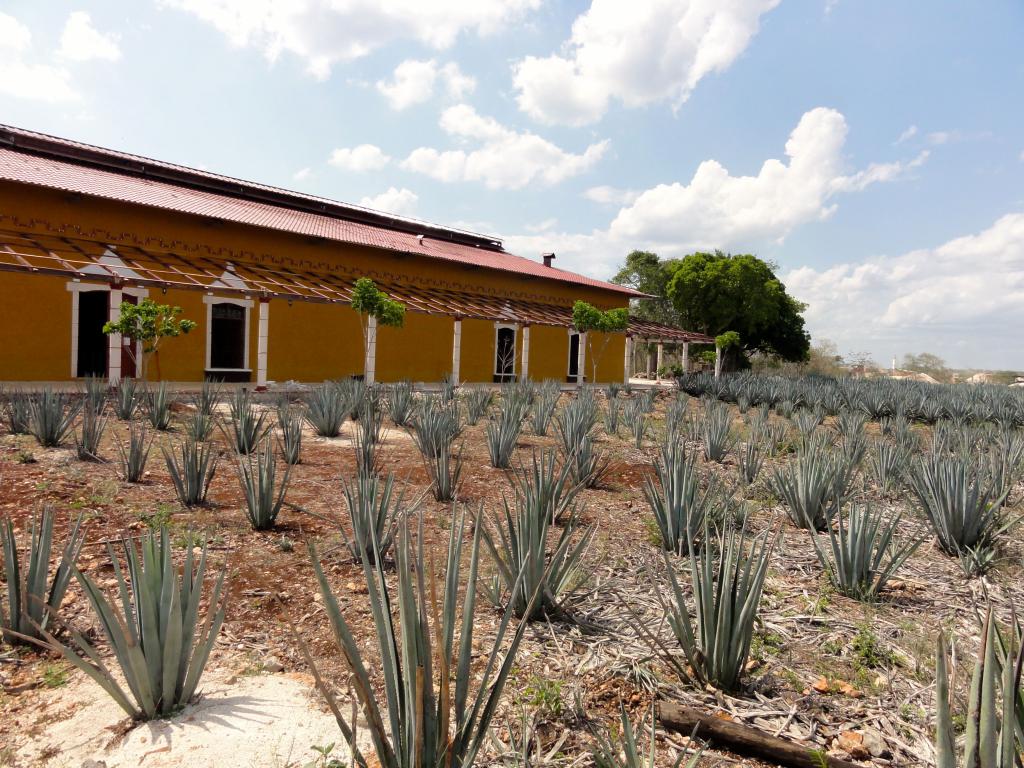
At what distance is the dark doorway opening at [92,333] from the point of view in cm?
1331

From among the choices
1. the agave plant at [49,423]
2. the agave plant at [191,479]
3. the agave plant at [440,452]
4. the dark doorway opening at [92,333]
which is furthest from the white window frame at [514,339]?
the agave plant at [191,479]

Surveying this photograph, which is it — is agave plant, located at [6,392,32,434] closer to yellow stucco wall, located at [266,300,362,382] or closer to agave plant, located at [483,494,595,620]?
agave plant, located at [483,494,595,620]

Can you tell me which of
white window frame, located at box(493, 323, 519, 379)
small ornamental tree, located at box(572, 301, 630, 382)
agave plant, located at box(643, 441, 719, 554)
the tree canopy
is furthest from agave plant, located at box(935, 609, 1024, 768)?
the tree canopy

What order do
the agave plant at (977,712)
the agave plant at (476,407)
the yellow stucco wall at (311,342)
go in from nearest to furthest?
the agave plant at (977,712) → the agave plant at (476,407) → the yellow stucco wall at (311,342)

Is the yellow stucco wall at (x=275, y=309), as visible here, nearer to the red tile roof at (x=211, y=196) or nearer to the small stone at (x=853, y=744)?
the red tile roof at (x=211, y=196)

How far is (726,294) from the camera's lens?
3009cm

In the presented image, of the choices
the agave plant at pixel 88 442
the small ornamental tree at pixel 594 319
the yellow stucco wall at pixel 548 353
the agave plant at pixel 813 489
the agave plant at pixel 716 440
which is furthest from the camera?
the yellow stucco wall at pixel 548 353

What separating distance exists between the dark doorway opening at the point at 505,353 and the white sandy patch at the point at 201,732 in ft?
63.2

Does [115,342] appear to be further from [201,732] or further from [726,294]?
[726,294]

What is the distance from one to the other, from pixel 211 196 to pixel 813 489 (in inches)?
706

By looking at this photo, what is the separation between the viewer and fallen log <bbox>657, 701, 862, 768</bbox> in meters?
1.87

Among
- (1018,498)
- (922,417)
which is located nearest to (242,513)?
(1018,498)

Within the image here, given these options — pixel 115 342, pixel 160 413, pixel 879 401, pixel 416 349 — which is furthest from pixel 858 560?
pixel 416 349

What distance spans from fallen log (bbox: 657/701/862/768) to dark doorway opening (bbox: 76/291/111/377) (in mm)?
14856
